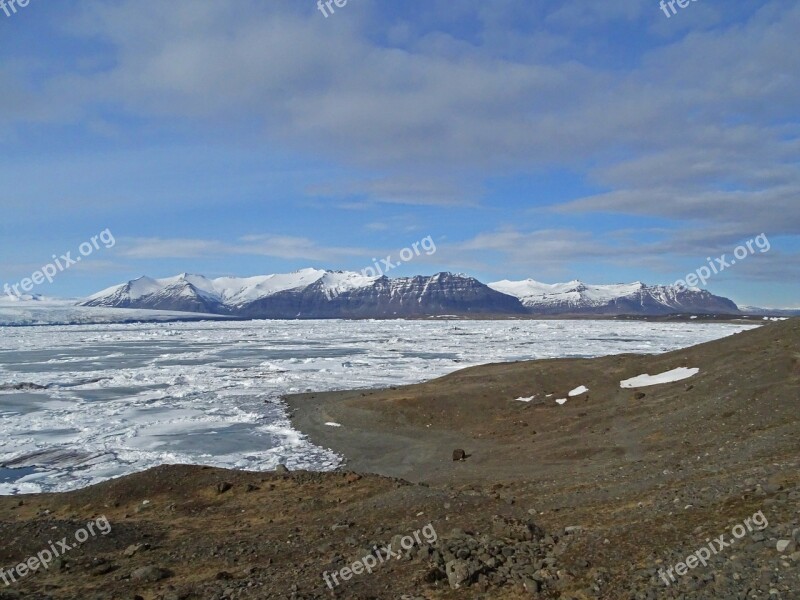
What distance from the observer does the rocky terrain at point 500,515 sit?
7570mm

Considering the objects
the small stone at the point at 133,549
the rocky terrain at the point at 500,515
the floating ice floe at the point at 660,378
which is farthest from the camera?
the floating ice floe at the point at 660,378

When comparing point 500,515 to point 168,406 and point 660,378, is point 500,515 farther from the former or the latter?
point 168,406

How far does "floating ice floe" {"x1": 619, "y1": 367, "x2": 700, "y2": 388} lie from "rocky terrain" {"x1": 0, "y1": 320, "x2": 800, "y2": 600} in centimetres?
144

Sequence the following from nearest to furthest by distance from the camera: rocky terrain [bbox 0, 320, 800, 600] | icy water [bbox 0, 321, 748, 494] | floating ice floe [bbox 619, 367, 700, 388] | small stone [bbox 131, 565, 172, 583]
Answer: rocky terrain [bbox 0, 320, 800, 600] → small stone [bbox 131, 565, 172, 583] → icy water [bbox 0, 321, 748, 494] → floating ice floe [bbox 619, 367, 700, 388]

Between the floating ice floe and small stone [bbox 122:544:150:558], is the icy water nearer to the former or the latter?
the floating ice floe

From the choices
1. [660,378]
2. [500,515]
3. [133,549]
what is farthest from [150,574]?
[660,378]

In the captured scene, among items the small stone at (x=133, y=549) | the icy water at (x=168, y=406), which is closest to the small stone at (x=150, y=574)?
the small stone at (x=133, y=549)

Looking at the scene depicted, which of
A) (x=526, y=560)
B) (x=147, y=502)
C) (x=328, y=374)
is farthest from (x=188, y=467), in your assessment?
(x=328, y=374)

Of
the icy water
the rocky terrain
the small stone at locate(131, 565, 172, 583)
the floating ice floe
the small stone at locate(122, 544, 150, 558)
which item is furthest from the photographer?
the floating ice floe

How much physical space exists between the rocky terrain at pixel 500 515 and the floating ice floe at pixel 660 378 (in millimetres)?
1440

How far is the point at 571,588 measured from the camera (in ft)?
23.8

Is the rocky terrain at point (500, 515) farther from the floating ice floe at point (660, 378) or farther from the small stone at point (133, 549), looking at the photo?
the floating ice floe at point (660, 378)

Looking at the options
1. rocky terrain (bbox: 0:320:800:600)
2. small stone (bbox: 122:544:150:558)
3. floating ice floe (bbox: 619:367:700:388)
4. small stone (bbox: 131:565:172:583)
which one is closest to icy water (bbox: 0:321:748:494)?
rocky terrain (bbox: 0:320:800:600)

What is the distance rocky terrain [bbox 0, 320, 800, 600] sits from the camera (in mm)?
7570
